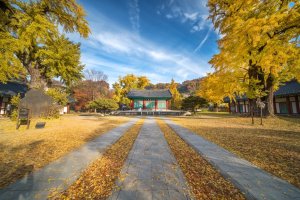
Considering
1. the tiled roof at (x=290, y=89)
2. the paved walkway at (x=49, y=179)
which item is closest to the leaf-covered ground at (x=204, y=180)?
the paved walkway at (x=49, y=179)

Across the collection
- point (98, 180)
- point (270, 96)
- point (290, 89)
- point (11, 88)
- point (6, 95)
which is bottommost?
point (98, 180)

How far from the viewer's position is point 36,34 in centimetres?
1108

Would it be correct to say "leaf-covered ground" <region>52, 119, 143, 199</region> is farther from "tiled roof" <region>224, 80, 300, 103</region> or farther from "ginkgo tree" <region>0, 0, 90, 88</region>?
"tiled roof" <region>224, 80, 300, 103</region>

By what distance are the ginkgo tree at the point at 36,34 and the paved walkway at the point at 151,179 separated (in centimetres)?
1016

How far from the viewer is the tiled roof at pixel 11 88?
19280mm

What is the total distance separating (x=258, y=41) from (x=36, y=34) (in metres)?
15.7

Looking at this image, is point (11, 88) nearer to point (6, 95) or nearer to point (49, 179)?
point (6, 95)

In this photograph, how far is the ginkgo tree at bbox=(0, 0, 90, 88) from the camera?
9.12 metres

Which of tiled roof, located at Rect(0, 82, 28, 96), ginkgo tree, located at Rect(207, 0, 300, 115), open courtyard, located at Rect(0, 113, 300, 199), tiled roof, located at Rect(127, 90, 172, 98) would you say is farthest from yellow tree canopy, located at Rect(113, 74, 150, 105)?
open courtyard, located at Rect(0, 113, 300, 199)

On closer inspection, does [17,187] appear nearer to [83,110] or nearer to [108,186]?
[108,186]

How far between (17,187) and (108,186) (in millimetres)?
1681

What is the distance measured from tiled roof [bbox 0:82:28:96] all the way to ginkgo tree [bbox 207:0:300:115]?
2606cm

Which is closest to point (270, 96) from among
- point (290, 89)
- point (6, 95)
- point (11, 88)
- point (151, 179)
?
point (290, 89)

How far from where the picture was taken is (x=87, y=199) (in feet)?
7.83
